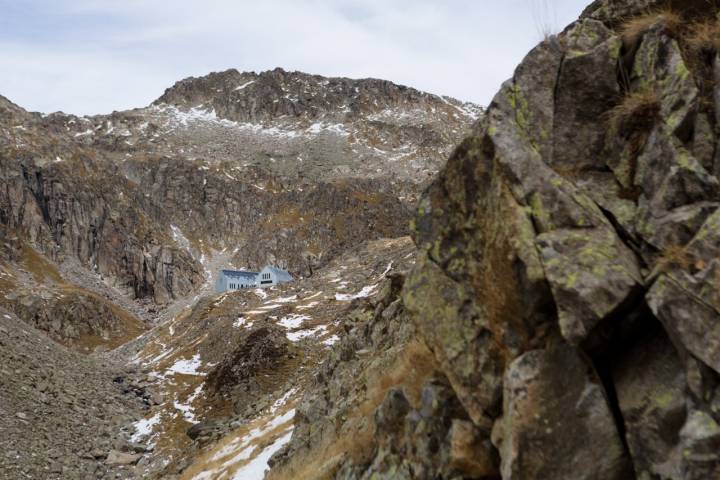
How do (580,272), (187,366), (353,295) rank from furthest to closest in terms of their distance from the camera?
(353,295), (187,366), (580,272)

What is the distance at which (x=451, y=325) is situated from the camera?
35.3ft

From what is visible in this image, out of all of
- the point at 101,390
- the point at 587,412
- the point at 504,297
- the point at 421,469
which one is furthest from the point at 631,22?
the point at 101,390

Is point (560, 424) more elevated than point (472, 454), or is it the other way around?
point (560, 424)

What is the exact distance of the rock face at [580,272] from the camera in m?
7.64

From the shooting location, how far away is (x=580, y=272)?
8.23 m

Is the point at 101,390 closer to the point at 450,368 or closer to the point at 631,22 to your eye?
the point at 450,368

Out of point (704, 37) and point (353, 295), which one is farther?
point (353, 295)

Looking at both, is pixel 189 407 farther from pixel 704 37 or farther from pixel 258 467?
pixel 704 37

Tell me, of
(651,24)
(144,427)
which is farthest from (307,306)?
(651,24)

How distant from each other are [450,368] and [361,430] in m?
5.47

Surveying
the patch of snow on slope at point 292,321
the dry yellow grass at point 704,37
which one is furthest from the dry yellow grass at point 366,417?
the patch of snow on slope at point 292,321

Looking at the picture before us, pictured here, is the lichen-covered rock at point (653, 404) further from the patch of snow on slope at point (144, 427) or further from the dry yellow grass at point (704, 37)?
the patch of snow on slope at point (144, 427)

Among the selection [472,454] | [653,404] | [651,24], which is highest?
[651,24]

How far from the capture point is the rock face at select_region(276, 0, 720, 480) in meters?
7.64
